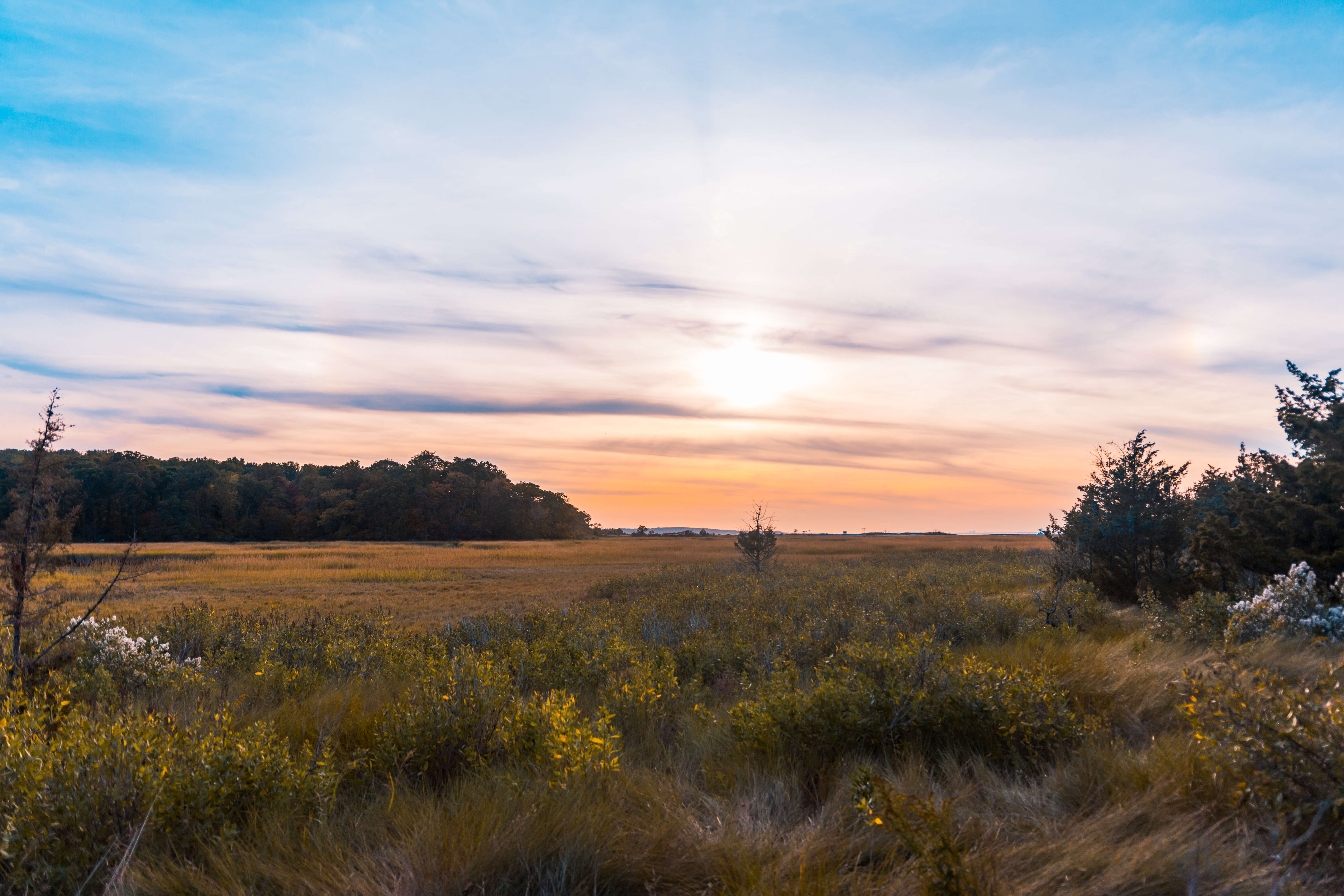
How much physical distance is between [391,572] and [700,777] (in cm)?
3416

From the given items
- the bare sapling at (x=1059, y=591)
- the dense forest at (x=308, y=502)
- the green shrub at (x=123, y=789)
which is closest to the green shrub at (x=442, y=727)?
the green shrub at (x=123, y=789)

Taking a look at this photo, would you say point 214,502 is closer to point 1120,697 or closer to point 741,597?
point 741,597

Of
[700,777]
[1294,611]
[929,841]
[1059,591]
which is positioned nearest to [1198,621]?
[1294,611]

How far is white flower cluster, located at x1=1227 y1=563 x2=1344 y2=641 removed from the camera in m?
7.83

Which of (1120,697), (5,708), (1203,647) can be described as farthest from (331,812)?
(1203,647)

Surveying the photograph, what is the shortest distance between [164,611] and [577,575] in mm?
19367

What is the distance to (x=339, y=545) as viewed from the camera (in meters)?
60.5

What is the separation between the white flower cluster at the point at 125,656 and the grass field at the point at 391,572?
53.6 inches

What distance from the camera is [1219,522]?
1211 centimetres

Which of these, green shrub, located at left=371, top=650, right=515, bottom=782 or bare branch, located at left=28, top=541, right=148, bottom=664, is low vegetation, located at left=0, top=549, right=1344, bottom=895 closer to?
green shrub, located at left=371, top=650, right=515, bottom=782

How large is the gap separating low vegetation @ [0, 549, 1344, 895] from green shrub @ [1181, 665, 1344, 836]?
0.02 m

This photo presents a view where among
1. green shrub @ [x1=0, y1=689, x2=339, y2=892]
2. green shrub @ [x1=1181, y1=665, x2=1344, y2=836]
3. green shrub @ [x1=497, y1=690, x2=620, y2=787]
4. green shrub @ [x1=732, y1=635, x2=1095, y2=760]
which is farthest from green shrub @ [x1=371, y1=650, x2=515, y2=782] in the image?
green shrub @ [x1=1181, y1=665, x2=1344, y2=836]

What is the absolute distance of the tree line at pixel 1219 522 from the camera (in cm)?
1078

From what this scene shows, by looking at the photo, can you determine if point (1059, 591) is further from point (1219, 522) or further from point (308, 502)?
point (308, 502)
